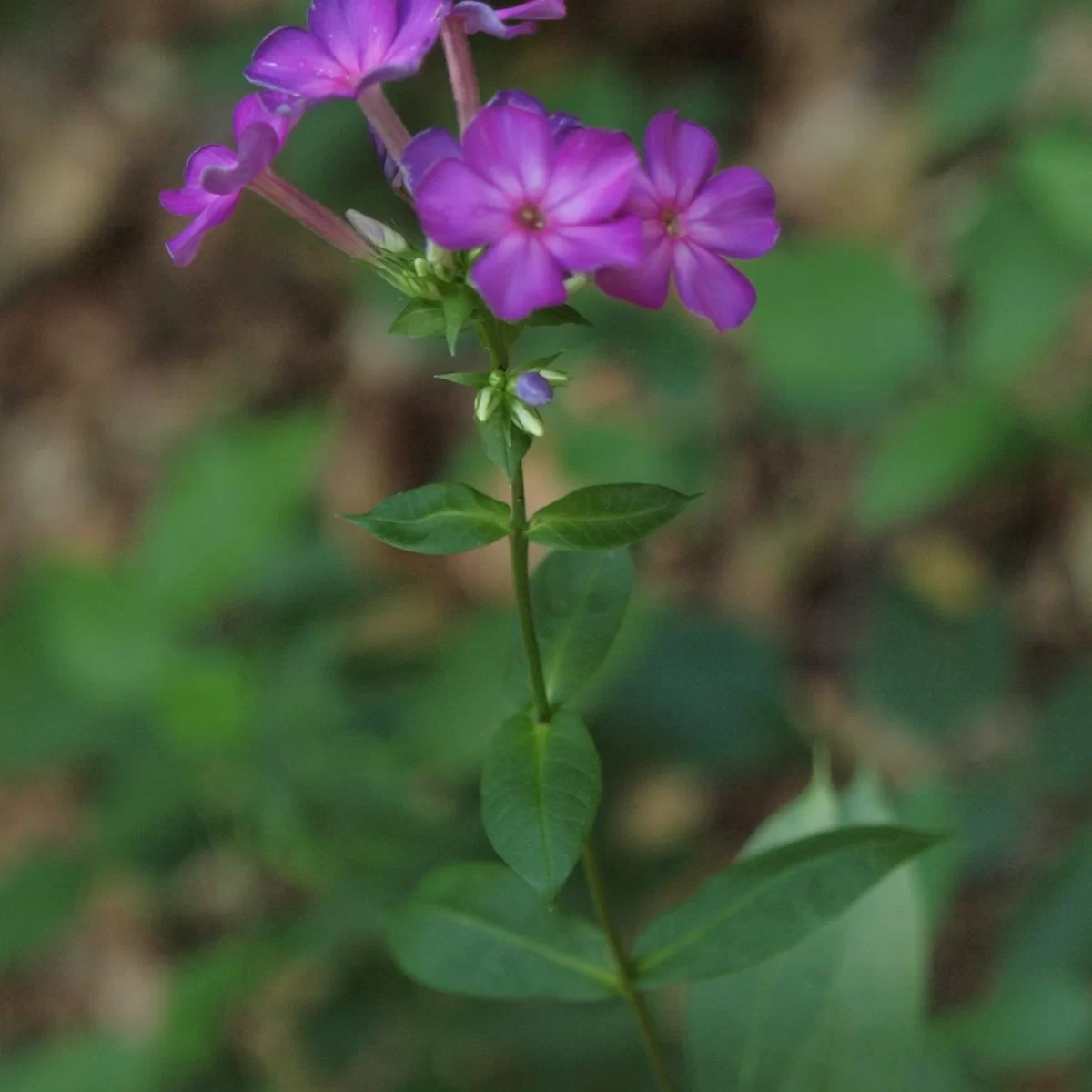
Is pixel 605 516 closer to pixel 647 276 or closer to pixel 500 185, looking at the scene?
pixel 647 276

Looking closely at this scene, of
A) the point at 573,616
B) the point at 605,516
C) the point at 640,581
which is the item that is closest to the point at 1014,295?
the point at 640,581

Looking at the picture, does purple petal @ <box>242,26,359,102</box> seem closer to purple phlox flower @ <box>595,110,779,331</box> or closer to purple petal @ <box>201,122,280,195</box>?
purple petal @ <box>201,122,280,195</box>

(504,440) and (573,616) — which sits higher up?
(504,440)

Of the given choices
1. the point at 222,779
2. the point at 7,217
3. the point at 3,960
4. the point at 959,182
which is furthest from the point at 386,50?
the point at 7,217

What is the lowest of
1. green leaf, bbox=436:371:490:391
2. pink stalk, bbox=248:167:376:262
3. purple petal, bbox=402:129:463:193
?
green leaf, bbox=436:371:490:391

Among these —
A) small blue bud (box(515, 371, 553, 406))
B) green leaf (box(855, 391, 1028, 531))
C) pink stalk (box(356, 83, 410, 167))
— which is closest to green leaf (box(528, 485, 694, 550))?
small blue bud (box(515, 371, 553, 406))

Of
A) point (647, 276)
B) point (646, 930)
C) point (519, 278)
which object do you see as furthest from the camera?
point (646, 930)
